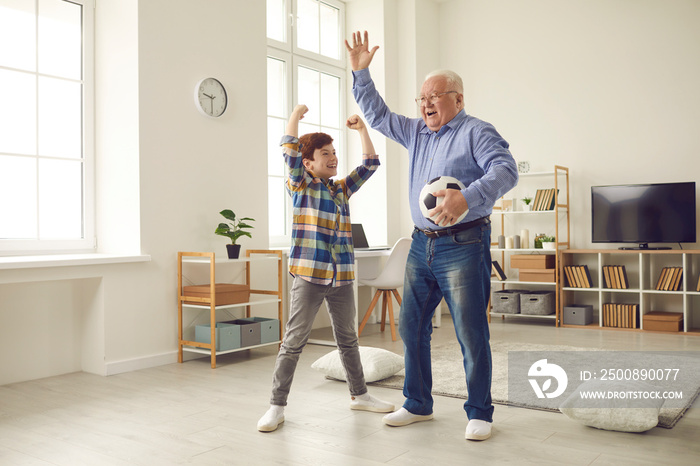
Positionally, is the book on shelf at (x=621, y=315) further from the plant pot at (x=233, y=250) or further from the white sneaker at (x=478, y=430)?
the white sneaker at (x=478, y=430)

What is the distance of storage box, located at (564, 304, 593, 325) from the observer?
5.59 metres

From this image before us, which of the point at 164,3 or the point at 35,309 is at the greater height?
the point at 164,3

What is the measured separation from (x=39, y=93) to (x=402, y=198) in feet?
11.7

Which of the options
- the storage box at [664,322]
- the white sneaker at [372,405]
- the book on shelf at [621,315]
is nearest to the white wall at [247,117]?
the book on shelf at [621,315]

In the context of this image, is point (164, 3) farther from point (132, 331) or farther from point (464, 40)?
point (464, 40)

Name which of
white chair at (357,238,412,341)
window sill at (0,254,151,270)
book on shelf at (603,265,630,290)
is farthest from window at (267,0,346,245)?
book on shelf at (603,265,630,290)

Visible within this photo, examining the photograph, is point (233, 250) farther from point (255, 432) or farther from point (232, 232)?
point (255, 432)

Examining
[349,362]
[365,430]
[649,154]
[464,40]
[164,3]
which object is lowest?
[365,430]

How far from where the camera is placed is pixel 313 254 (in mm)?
2678

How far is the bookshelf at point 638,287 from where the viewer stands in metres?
5.26

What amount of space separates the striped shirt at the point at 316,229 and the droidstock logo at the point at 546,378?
1.20 meters

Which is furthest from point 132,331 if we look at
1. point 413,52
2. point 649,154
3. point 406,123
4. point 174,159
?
point 649,154

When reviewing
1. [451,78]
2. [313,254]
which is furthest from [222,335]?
[451,78]

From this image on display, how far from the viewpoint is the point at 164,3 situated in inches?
165
